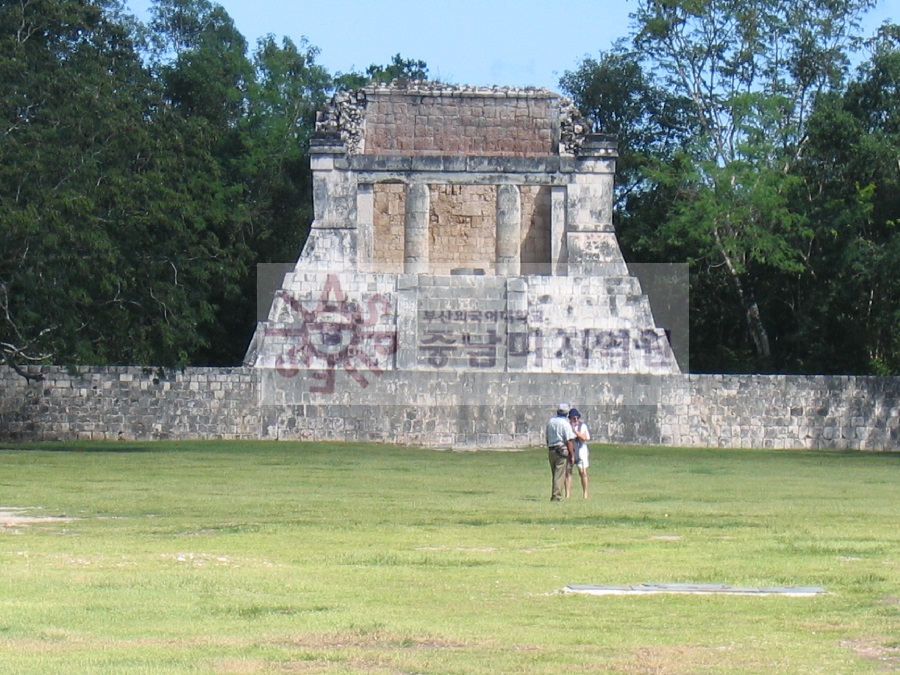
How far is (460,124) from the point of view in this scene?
3494cm

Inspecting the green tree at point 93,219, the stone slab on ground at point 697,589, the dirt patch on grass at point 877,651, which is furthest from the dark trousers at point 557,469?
the green tree at point 93,219

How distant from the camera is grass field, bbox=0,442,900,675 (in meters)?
7.96

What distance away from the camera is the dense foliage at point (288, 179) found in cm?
2767

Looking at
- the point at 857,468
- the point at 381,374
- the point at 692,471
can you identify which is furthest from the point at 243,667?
the point at 381,374

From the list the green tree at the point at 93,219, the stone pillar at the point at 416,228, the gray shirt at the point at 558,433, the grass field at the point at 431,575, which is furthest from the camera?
the stone pillar at the point at 416,228

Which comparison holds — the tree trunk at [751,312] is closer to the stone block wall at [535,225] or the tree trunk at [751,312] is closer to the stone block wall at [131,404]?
the stone block wall at [535,225]

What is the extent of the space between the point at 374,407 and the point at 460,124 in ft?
24.0

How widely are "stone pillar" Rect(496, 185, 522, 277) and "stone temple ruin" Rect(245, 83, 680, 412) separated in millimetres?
31

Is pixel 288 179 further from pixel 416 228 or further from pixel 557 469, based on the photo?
pixel 557 469

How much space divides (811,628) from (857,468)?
59.9 ft

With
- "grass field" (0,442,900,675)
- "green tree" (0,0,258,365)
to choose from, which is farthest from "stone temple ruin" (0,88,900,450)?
"grass field" (0,442,900,675)

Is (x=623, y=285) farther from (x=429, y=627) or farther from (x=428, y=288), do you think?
(x=429, y=627)

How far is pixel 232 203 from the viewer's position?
44375 millimetres

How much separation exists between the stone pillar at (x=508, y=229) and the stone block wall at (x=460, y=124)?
971mm
